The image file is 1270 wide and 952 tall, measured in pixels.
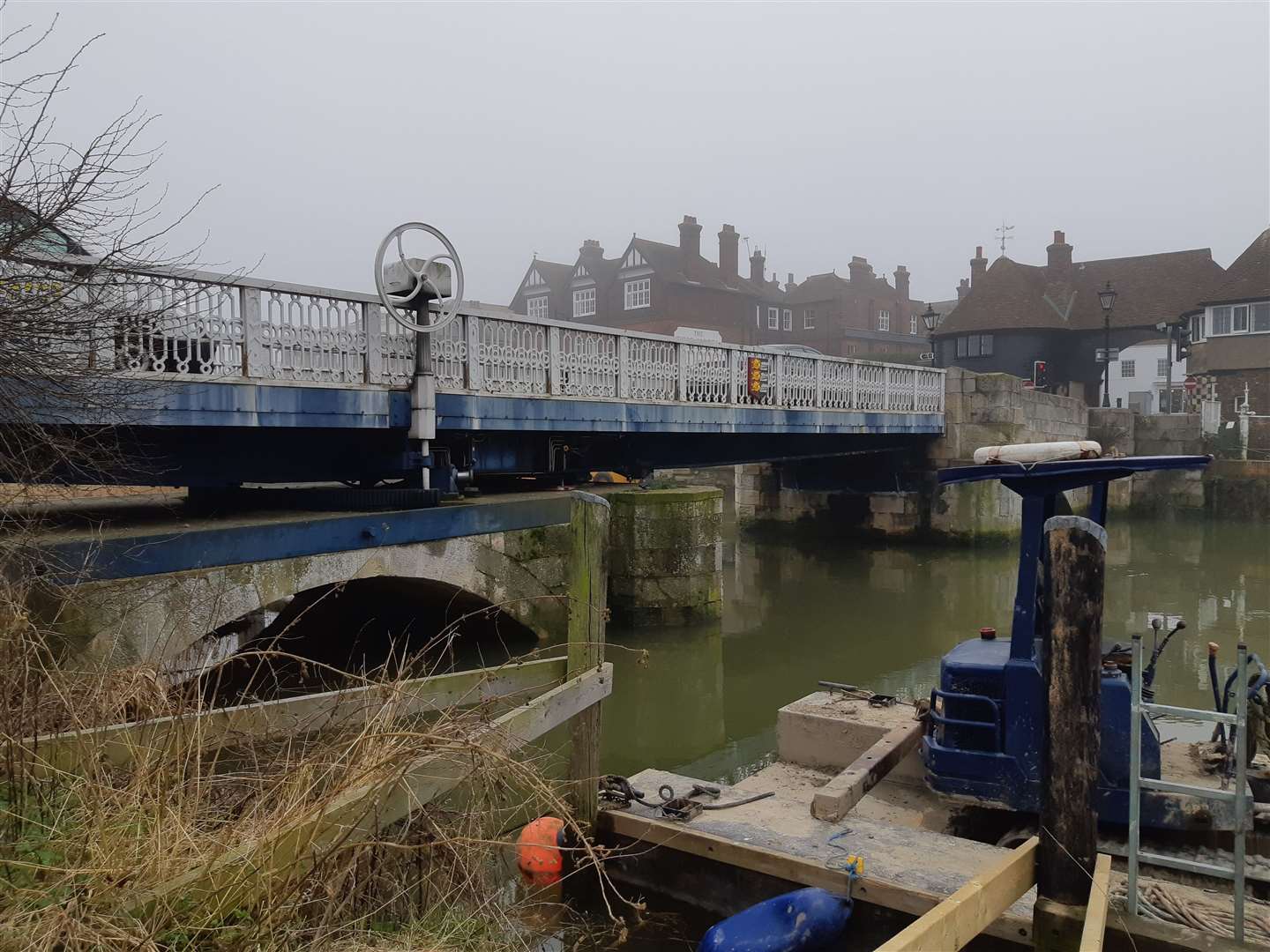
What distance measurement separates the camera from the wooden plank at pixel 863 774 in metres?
5.39

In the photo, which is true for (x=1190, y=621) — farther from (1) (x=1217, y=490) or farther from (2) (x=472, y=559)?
(1) (x=1217, y=490)

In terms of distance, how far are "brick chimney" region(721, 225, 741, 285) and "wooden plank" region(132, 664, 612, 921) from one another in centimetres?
5145

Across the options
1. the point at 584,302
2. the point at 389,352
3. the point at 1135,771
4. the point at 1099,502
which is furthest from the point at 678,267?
the point at 1135,771

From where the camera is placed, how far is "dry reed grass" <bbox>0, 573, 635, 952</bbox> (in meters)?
2.98

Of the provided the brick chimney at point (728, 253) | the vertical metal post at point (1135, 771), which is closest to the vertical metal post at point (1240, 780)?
the vertical metal post at point (1135, 771)

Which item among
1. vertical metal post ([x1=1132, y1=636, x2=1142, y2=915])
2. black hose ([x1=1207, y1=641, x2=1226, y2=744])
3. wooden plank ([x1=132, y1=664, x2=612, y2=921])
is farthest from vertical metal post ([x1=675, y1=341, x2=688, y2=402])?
vertical metal post ([x1=1132, y1=636, x2=1142, y2=915])

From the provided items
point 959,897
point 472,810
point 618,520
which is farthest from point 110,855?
point 618,520

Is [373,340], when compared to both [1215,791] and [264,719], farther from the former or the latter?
[1215,791]

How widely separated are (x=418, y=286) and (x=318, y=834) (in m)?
6.16

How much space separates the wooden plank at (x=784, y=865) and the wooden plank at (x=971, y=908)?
471 millimetres

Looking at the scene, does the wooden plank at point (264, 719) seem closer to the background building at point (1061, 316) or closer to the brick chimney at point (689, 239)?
the background building at point (1061, 316)

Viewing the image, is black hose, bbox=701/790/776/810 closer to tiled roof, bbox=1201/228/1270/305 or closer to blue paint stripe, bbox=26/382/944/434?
blue paint stripe, bbox=26/382/944/434

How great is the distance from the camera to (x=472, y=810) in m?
4.25

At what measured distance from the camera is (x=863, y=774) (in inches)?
222
